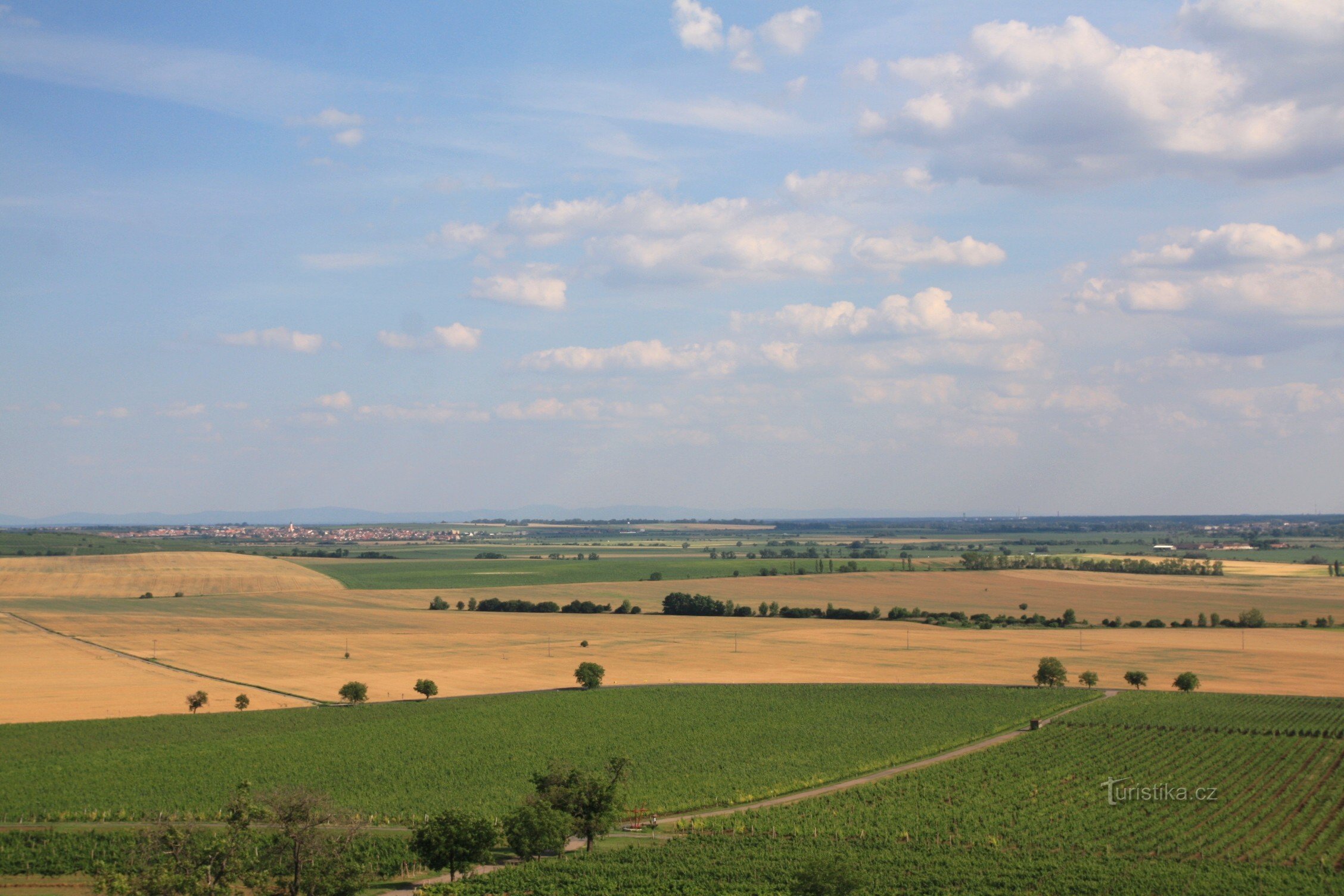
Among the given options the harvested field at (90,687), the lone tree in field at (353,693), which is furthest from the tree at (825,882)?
the harvested field at (90,687)

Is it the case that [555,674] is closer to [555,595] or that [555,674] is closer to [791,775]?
[791,775]

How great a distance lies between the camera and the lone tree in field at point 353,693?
259ft

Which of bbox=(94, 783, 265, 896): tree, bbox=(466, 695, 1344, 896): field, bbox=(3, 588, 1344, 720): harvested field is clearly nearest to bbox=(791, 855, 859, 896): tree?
bbox=(466, 695, 1344, 896): field

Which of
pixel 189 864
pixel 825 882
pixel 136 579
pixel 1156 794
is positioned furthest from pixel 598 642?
pixel 136 579

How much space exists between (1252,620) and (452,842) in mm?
117682

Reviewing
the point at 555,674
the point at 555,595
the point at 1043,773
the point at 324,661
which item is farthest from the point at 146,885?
the point at 555,595

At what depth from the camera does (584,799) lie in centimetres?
4562

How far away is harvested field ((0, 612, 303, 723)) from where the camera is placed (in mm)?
73625

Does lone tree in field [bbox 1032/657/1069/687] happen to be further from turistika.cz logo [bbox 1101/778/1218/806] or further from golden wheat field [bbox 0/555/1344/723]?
turistika.cz logo [bbox 1101/778/1218/806]

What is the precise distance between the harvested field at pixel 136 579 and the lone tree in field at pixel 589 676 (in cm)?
10778

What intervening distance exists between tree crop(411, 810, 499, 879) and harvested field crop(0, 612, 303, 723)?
40.2 metres

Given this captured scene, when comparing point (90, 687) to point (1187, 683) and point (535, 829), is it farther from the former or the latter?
point (1187, 683)

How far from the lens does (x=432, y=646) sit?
113 m

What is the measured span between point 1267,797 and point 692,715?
1414 inches
